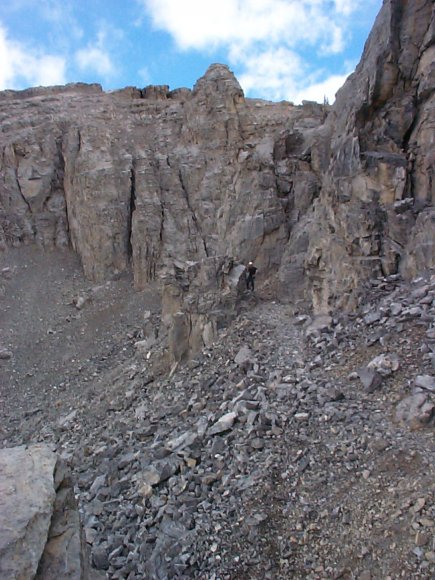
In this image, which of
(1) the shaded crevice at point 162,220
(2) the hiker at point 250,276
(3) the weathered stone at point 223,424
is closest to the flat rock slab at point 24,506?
(3) the weathered stone at point 223,424

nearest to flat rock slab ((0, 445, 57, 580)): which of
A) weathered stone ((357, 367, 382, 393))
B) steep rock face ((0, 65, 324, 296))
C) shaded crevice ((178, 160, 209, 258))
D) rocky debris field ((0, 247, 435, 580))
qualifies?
rocky debris field ((0, 247, 435, 580))

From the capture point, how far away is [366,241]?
15.4 metres

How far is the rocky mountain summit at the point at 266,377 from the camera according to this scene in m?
8.52

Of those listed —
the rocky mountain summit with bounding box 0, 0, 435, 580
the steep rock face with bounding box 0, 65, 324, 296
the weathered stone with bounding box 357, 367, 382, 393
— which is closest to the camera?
the rocky mountain summit with bounding box 0, 0, 435, 580

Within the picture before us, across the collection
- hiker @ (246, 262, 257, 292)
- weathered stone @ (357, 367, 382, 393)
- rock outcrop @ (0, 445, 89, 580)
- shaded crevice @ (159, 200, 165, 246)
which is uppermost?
shaded crevice @ (159, 200, 165, 246)

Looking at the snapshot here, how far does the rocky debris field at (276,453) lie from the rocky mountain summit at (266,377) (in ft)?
0.14

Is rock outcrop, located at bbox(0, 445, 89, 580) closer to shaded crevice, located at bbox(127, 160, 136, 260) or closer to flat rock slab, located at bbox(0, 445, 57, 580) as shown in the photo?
flat rock slab, located at bbox(0, 445, 57, 580)

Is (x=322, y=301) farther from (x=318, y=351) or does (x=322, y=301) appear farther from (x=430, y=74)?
(x=430, y=74)

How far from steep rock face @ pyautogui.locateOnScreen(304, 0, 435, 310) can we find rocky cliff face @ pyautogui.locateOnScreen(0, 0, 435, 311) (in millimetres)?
46

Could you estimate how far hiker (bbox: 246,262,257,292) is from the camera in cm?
2001

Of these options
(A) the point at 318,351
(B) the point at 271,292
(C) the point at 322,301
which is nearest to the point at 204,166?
(B) the point at 271,292

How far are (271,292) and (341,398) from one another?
8949 millimetres

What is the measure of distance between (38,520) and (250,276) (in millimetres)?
15348

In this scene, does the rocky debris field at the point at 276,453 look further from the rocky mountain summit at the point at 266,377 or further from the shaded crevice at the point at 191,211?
the shaded crevice at the point at 191,211
